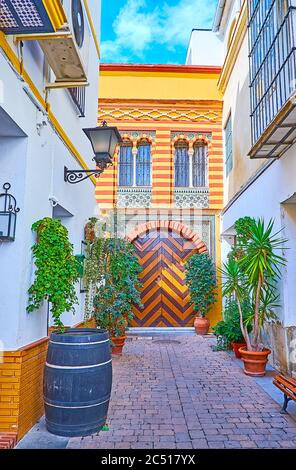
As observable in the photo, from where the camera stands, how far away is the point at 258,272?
17.1 feet

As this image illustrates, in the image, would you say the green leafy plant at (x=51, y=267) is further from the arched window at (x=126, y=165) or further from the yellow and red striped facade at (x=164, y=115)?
the arched window at (x=126, y=165)

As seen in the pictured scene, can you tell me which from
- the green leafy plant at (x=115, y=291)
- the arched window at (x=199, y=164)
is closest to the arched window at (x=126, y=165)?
the arched window at (x=199, y=164)

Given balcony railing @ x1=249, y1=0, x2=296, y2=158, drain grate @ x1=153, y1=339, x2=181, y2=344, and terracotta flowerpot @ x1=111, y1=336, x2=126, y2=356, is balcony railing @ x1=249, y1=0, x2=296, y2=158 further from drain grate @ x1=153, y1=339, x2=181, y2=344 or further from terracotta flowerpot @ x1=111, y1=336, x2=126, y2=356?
drain grate @ x1=153, y1=339, x2=181, y2=344

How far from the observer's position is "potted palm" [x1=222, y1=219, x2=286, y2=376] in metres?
5.16

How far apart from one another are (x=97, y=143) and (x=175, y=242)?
556cm

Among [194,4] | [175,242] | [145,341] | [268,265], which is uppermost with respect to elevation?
[194,4]

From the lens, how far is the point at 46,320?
12.4ft

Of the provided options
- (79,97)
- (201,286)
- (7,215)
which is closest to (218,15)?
(79,97)

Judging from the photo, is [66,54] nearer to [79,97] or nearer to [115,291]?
[79,97]

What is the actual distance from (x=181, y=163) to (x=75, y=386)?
25.6ft

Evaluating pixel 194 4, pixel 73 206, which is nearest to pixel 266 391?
pixel 73 206

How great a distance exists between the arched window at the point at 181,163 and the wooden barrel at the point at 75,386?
23.6 feet

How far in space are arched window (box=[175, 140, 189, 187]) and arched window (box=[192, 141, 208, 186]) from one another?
21cm

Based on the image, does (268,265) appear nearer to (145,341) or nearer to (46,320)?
(46,320)
